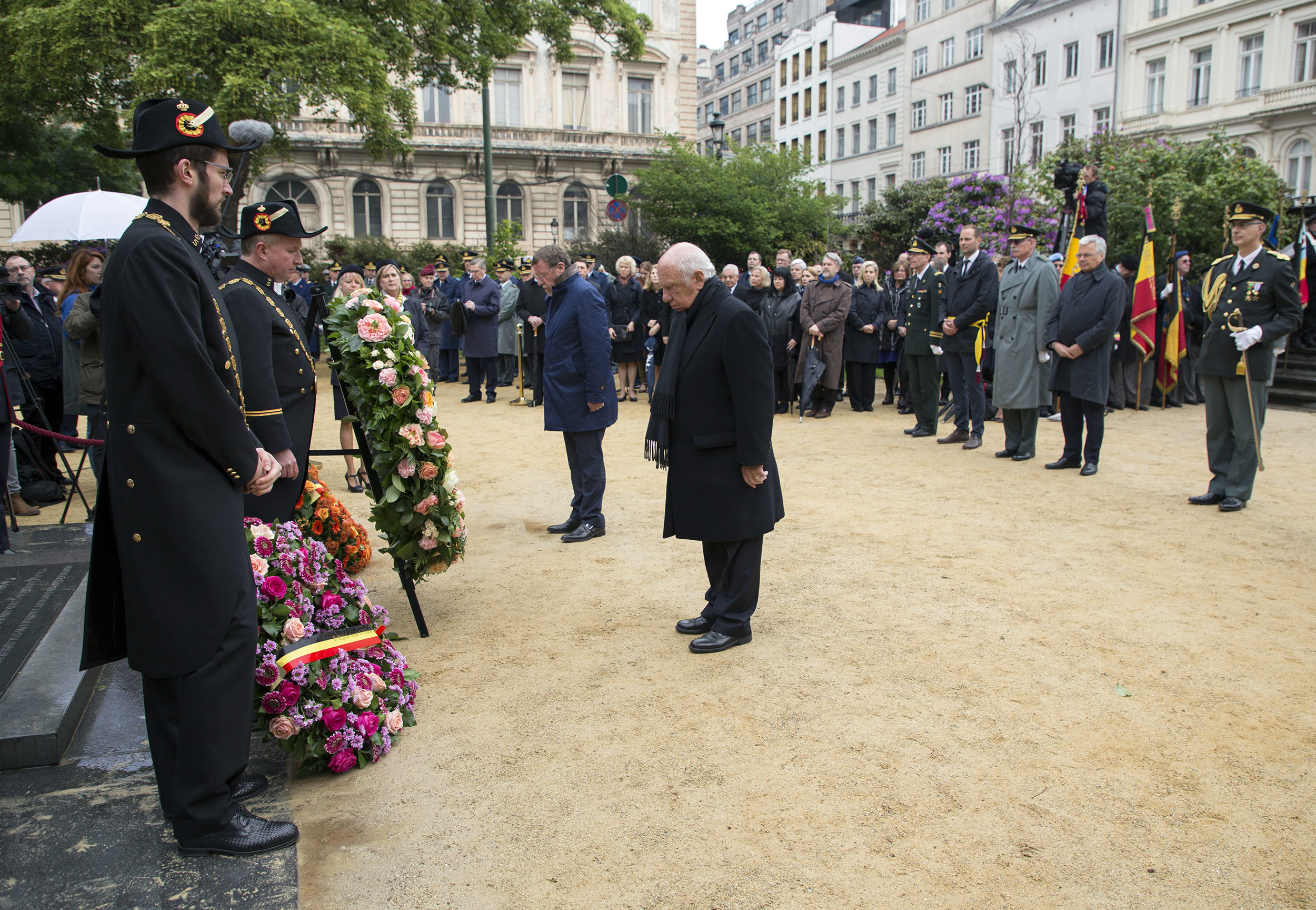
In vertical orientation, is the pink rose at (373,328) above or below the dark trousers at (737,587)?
above

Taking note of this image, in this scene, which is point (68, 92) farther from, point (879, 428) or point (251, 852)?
point (251, 852)

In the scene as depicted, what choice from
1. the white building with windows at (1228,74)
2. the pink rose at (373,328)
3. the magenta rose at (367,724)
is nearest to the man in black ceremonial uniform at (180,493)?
the magenta rose at (367,724)

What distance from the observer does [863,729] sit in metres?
3.83

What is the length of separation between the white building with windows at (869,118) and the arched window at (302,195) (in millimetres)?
29091

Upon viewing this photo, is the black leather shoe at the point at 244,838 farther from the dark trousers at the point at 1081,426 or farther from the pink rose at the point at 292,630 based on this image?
the dark trousers at the point at 1081,426

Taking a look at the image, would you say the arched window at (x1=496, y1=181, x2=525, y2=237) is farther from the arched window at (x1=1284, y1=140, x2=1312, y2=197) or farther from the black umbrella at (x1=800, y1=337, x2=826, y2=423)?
the black umbrella at (x1=800, y1=337, x2=826, y2=423)

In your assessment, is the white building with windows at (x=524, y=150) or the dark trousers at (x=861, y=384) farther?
the white building with windows at (x=524, y=150)

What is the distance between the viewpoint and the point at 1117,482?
8477mm

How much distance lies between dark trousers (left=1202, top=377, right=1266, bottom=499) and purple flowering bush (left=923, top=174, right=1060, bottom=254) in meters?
7.93

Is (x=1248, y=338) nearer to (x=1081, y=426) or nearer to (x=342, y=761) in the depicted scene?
(x=1081, y=426)

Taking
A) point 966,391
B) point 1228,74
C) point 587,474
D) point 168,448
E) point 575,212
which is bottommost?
point 587,474

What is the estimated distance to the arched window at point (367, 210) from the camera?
4112 centimetres

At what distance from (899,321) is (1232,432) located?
19.6ft

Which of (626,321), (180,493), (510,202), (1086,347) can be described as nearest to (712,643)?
(180,493)
